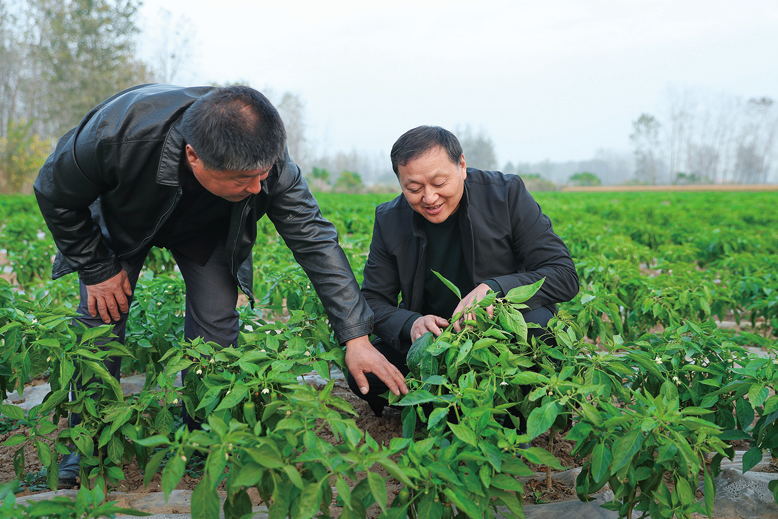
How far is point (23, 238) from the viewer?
6.38 metres

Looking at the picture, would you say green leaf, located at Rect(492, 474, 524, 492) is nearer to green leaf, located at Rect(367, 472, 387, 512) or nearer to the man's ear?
green leaf, located at Rect(367, 472, 387, 512)

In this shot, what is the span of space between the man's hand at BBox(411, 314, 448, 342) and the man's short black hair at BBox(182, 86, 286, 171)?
0.74m

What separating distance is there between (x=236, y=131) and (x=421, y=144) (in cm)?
74

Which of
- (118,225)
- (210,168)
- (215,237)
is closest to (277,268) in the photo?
(215,237)

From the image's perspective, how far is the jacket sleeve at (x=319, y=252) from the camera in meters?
2.28

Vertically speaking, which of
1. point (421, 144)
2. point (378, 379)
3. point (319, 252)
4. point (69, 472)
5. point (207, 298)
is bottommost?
point (69, 472)

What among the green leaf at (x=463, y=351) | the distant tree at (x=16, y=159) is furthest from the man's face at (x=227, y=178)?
the distant tree at (x=16, y=159)

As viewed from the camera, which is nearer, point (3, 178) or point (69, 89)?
point (3, 178)

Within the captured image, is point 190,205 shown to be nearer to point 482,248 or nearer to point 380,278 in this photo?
point 380,278

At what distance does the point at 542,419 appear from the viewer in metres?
1.64

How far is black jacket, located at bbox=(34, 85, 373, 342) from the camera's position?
218 centimetres

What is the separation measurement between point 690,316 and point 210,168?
109 inches

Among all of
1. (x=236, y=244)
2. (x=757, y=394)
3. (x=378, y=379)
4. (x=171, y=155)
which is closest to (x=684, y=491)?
(x=757, y=394)

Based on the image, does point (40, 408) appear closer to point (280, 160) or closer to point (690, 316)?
point (280, 160)
